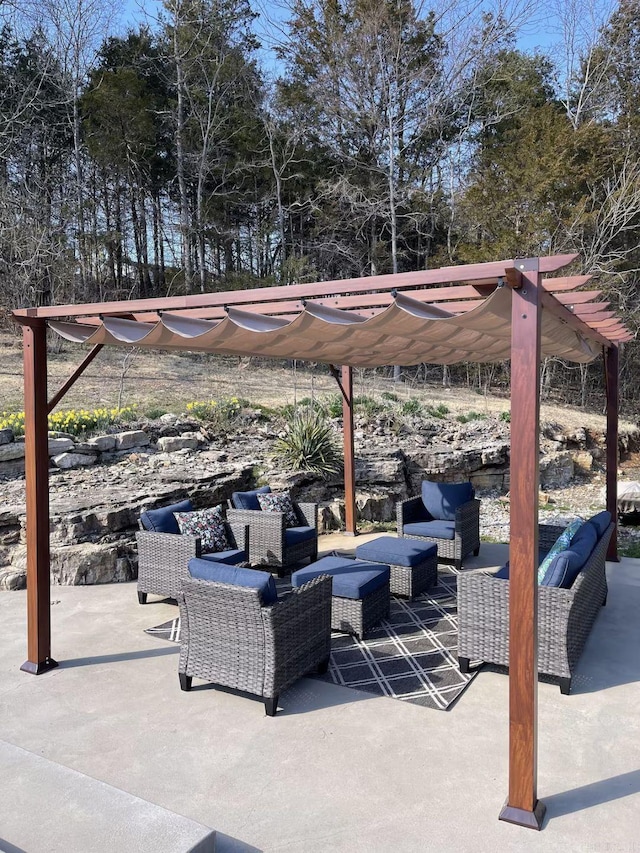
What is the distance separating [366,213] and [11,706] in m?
16.6

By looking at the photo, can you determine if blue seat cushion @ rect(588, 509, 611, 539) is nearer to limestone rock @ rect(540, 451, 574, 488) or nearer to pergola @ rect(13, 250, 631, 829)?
pergola @ rect(13, 250, 631, 829)

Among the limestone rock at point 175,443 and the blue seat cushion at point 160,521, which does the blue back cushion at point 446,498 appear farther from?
the limestone rock at point 175,443

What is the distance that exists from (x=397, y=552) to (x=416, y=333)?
7.84 feet

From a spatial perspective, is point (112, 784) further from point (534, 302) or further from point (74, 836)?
point (534, 302)

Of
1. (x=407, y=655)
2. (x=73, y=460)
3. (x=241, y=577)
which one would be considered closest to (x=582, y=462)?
(x=407, y=655)

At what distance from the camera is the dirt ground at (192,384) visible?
1189 cm

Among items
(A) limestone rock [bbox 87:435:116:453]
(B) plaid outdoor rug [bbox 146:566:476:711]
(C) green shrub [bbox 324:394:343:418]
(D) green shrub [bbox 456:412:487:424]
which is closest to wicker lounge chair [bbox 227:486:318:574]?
(B) plaid outdoor rug [bbox 146:566:476:711]

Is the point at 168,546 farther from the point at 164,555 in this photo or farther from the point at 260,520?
the point at 260,520

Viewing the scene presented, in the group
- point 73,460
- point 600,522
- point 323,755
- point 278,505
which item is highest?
point 73,460

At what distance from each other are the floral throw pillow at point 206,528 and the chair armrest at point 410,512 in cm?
193

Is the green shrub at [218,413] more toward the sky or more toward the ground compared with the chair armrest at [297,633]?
more toward the sky

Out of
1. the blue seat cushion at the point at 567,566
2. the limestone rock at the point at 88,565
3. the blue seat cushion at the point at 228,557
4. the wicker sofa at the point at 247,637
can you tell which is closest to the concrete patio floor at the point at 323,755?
the wicker sofa at the point at 247,637

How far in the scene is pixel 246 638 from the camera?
369 cm

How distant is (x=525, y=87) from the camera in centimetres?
1762
